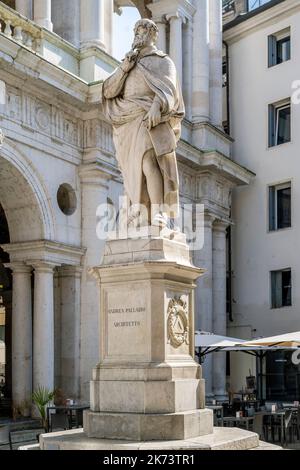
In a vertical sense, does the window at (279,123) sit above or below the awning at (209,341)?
above

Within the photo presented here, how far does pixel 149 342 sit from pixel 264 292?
21526 millimetres

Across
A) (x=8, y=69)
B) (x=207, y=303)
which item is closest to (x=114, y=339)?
(x=8, y=69)

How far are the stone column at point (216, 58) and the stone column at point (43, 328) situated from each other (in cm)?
1200

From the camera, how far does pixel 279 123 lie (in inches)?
1234

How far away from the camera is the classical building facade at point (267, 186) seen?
30156mm

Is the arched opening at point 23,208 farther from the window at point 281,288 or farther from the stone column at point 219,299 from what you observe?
the window at point 281,288

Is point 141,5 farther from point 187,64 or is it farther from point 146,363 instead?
point 146,363

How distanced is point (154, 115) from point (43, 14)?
11860mm

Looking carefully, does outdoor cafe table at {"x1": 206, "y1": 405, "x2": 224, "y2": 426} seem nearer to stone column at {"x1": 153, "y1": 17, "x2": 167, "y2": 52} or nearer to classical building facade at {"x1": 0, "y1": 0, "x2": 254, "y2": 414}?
classical building facade at {"x1": 0, "y1": 0, "x2": 254, "y2": 414}

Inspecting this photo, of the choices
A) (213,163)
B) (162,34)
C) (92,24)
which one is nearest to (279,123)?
(213,163)

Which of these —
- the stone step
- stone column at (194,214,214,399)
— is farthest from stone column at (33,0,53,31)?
the stone step

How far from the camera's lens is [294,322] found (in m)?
29.4

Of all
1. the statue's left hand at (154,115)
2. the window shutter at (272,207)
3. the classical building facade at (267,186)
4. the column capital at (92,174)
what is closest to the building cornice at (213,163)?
the window shutter at (272,207)

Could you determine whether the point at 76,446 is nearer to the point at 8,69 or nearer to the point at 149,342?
the point at 149,342
